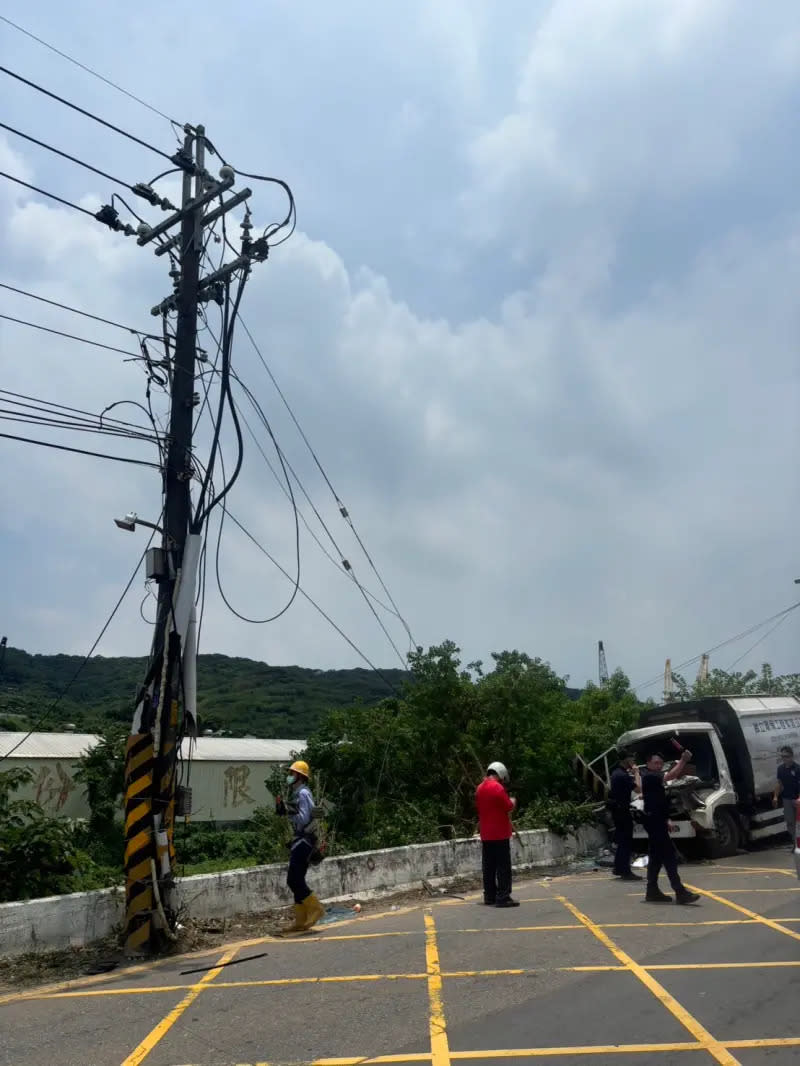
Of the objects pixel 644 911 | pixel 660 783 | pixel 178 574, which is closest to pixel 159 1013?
pixel 178 574

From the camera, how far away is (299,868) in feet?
30.2

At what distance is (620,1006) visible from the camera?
19.6 feet

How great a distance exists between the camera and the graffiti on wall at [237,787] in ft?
93.0

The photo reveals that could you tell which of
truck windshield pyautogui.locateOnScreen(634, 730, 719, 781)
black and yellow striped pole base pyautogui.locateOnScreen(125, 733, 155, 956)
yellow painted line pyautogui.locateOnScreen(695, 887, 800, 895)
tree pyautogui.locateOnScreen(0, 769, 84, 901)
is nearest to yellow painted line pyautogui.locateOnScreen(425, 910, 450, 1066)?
black and yellow striped pole base pyautogui.locateOnScreen(125, 733, 155, 956)

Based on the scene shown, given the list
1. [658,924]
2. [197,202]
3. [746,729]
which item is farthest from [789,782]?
[197,202]

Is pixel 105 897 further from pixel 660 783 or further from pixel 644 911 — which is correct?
pixel 660 783

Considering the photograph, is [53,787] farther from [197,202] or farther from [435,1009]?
[435,1009]

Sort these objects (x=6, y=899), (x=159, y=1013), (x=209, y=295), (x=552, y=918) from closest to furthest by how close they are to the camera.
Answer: (x=159, y=1013)
(x=6, y=899)
(x=552, y=918)
(x=209, y=295)

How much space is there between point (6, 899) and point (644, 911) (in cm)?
650

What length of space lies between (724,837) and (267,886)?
7.81m

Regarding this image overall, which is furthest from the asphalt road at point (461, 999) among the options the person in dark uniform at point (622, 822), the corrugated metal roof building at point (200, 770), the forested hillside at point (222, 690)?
the forested hillside at point (222, 690)

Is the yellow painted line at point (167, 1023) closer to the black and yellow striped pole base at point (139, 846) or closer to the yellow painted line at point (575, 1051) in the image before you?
the black and yellow striped pole base at point (139, 846)

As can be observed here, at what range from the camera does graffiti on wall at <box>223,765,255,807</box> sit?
28344 millimetres

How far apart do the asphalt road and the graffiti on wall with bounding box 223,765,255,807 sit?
20088 mm
